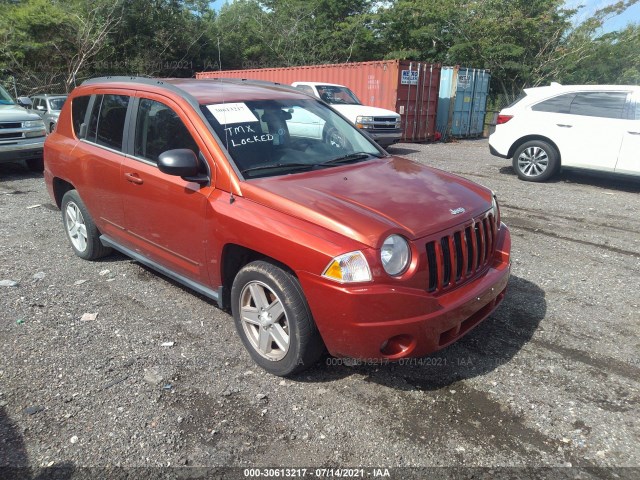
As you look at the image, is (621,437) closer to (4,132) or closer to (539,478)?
(539,478)

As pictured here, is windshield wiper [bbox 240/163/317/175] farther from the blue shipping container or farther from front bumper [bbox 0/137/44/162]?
the blue shipping container

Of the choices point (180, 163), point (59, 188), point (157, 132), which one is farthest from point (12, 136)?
point (180, 163)

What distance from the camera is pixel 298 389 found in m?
3.14

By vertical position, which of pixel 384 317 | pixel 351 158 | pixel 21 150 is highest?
pixel 351 158

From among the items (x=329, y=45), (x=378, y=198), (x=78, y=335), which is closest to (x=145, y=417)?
(x=78, y=335)

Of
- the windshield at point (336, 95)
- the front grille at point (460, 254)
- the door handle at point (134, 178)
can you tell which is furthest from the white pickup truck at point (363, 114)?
the front grille at point (460, 254)

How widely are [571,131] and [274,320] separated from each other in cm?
799

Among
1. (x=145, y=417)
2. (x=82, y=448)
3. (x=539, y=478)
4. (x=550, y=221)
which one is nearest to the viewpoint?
(x=539, y=478)

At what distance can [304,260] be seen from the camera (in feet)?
9.10

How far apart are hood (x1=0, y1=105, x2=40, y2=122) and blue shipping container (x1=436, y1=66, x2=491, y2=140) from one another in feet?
42.2

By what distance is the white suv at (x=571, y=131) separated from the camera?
8.44 metres

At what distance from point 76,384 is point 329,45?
30.2m

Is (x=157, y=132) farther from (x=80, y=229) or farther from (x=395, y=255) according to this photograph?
(x=395, y=255)

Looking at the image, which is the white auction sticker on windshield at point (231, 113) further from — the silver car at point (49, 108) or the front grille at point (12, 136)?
the silver car at point (49, 108)
